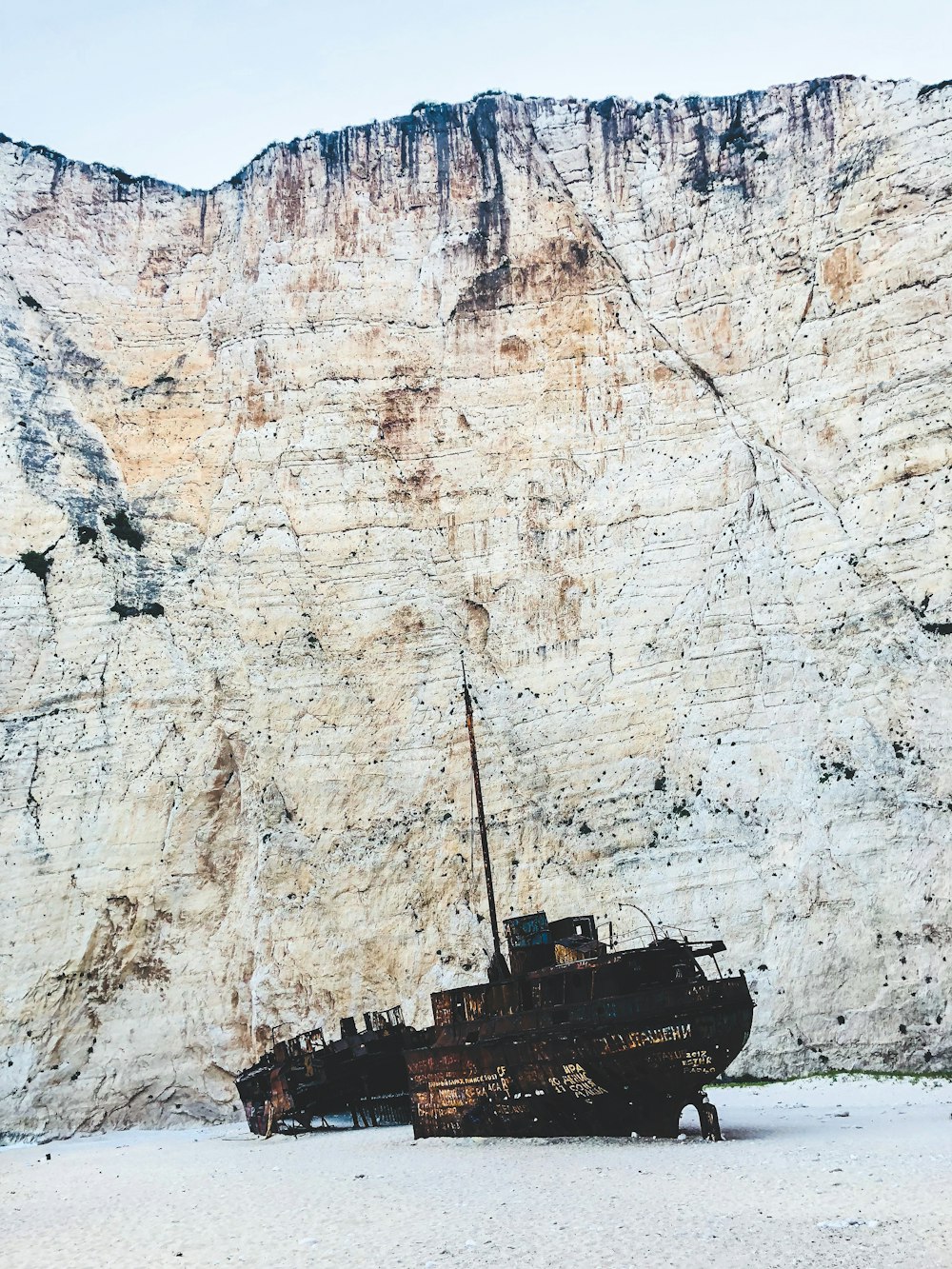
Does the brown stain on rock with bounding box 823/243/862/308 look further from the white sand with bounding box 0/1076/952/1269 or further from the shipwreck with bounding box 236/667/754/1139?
the white sand with bounding box 0/1076/952/1269

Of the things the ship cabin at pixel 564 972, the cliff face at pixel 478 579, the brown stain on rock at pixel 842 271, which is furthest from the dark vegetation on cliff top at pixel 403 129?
the ship cabin at pixel 564 972

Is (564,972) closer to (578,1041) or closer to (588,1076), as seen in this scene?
(578,1041)

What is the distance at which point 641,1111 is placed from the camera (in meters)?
15.3

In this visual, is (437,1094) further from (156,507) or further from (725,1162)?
(156,507)

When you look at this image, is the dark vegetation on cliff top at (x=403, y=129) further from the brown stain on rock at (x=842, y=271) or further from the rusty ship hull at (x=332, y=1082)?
the rusty ship hull at (x=332, y=1082)

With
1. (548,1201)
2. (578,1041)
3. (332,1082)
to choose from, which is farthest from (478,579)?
(548,1201)

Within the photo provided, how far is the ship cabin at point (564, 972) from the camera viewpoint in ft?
51.0

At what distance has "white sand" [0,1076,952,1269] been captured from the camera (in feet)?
28.0

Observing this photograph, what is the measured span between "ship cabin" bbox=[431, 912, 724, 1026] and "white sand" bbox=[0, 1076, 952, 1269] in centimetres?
178

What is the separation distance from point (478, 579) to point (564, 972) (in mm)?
13938

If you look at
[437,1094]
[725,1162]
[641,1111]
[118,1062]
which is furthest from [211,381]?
[725,1162]

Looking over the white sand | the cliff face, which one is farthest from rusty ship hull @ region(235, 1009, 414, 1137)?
the white sand

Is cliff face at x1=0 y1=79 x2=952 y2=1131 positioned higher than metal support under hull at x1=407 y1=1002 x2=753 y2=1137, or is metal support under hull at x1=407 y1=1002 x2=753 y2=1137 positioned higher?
cliff face at x1=0 y1=79 x2=952 y2=1131

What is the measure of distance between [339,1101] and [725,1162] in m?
11.7
